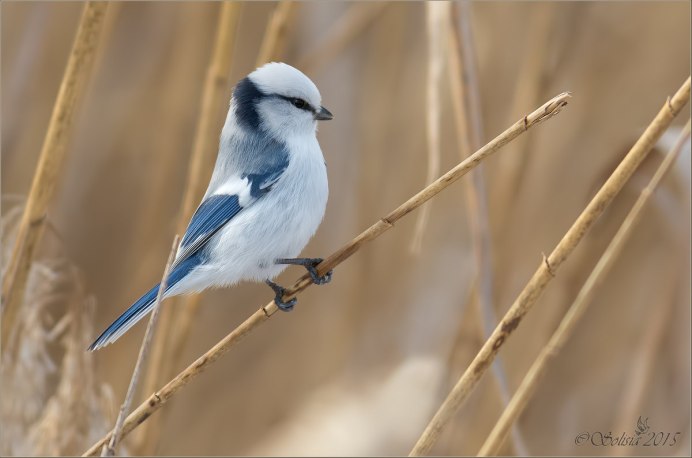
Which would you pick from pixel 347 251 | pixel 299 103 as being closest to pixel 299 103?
pixel 299 103

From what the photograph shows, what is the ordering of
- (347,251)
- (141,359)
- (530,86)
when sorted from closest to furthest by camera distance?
(141,359) → (347,251) → (530,86)

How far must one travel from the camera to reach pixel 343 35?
1.30m

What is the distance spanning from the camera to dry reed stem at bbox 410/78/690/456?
0.71 metres

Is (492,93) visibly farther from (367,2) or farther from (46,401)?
(46,401)

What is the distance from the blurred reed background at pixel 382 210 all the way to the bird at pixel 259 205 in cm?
34

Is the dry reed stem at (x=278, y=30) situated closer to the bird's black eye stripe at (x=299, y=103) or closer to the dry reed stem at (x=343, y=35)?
the bird's black eye stripe at (x=299, y=103)

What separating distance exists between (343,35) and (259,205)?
496 millimetres

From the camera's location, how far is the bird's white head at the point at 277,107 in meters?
0.93

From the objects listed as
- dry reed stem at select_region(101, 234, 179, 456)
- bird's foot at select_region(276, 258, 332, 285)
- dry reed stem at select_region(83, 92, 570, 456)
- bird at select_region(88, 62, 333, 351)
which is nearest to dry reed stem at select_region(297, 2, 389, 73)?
bird at select_region(88, 62, 333, 351)

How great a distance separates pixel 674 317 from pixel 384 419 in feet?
1.63

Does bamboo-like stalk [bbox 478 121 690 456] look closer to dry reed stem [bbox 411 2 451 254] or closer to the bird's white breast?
dry reed stem [bbox 411 2 451 254]

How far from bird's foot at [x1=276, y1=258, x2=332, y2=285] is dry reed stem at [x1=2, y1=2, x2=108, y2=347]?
0.91 feet

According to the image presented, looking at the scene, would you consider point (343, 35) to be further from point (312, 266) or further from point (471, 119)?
point (312, 266)

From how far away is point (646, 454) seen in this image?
1.14 meters
